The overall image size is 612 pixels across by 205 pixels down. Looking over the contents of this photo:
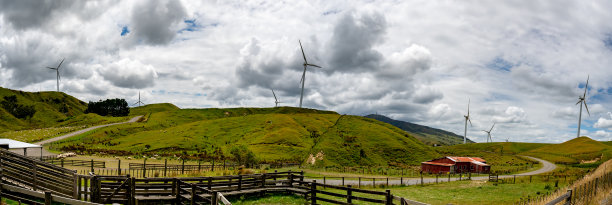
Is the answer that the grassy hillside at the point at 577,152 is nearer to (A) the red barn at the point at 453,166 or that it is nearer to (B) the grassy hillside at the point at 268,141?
(B) the grassy hillside at the point at 268,141

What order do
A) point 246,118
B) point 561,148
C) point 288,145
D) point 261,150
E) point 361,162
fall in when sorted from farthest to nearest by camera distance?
point 561,148 < point 246,118 < point 288,145 < point 261,150 < point 361,162

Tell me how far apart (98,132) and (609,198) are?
140m

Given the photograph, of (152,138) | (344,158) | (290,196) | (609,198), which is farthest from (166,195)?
(152,138)

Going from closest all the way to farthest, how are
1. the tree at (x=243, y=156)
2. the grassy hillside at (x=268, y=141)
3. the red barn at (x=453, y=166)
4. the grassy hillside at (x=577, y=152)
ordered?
the tree at (x=243, y=156) → the red barn at (x=453, y=166) → the grassy hillside at (x=268, y=141) → the grassy hillside at (x=577, y=152)

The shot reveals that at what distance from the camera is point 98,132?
12719 cm

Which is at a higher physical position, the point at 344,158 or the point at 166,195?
the point at 166,195

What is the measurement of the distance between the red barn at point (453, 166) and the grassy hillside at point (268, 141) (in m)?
12.3

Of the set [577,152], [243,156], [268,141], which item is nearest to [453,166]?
[243,156]

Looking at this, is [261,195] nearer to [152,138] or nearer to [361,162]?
[361,162]

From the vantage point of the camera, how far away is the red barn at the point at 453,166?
95.3 meters

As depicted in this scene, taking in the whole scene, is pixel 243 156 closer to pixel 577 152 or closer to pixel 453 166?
pixel 453 166

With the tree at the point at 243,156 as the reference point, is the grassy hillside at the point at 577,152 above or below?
below

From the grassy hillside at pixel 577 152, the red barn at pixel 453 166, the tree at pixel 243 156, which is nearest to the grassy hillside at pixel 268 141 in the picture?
the red barn at pixel 453 166

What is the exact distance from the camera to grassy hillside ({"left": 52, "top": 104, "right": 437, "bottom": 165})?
341 feet
